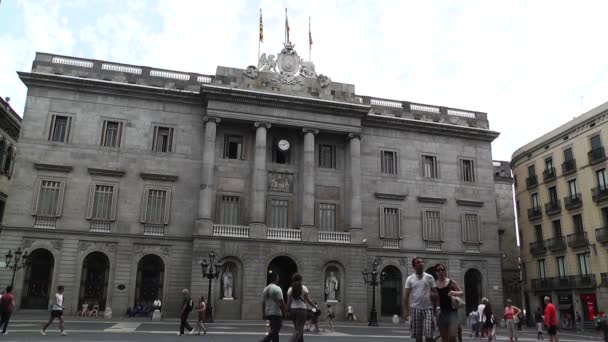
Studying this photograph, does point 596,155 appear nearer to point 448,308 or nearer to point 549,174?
point 549,174

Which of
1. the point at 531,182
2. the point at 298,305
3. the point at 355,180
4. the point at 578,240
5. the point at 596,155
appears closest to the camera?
the point at 298,305

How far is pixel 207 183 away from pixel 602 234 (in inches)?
1161

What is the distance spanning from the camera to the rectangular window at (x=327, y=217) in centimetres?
3738

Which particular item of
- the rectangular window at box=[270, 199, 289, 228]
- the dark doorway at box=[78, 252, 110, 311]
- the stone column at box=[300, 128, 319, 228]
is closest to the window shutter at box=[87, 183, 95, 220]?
the dark doorway at box=[78, 252, 110, 311]

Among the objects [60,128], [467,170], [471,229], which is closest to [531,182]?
[467,170]

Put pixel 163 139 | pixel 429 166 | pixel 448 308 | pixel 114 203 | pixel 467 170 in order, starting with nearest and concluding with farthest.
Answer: pixel 448 308, pixel 114 203, pixel 163 139, pixel 429 166, pixel 467 170

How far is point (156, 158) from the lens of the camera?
3553 cm

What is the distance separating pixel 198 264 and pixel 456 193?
21.5 m

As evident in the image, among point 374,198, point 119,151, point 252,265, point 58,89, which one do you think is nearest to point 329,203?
point 374,198

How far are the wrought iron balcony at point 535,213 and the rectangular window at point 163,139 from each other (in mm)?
32911

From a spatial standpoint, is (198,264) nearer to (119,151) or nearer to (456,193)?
(119,151)

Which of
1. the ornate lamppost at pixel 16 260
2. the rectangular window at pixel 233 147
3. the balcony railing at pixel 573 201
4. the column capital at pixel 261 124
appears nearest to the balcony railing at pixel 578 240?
the balcony railing at pixel 573 201

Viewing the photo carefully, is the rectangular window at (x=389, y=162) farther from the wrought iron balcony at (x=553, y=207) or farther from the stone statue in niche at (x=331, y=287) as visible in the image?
the wrought iron balcony at (x=553, y=207)

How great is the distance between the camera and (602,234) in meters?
37.4
